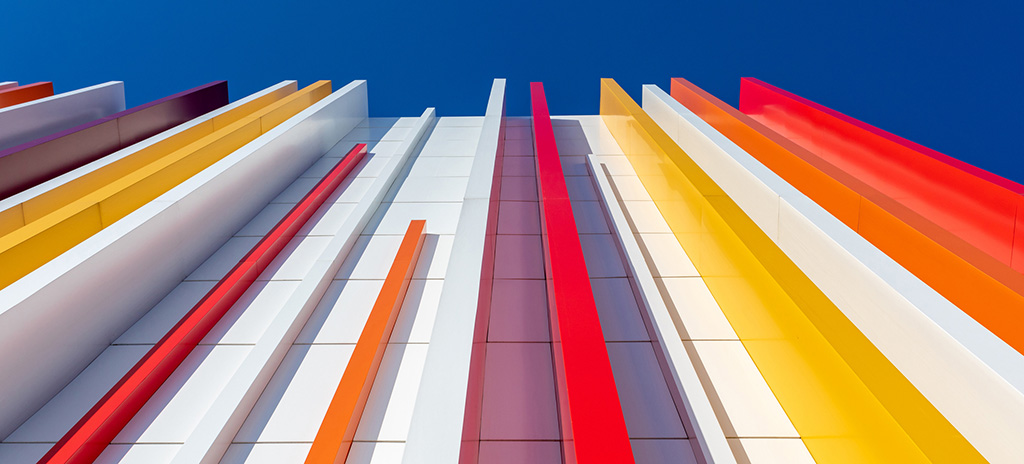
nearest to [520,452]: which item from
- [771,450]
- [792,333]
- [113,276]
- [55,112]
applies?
[771,450]

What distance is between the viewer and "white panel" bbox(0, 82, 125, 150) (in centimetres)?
425

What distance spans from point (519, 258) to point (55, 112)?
379cm

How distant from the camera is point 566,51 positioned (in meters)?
8.42

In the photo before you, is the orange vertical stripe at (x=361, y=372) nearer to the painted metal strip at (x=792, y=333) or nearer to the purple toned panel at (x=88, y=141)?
the painted metal strip at (x=792, y=333)

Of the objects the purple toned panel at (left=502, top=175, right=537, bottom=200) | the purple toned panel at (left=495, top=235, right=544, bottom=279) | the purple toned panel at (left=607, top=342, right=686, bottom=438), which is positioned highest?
the purple toned panel at (left=502, top=175, right=537, bottom=200)

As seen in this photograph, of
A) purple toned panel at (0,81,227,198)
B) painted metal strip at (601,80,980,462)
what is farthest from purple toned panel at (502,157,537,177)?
purple toned panel at (0,81,227,198)

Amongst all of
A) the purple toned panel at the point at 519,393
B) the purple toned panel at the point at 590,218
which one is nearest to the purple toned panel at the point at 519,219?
the purple toned panel at the point at 590,218

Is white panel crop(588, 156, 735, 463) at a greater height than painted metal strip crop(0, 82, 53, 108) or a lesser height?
lesser

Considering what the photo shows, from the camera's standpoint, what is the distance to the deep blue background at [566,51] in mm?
8062

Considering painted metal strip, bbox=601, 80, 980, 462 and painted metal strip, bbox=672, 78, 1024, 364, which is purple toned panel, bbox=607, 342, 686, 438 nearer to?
painted metal strip, bbox=601, 80, 980, 462

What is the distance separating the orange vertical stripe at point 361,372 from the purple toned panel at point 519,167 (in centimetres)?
157

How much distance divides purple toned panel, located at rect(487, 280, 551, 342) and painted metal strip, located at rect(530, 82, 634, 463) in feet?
0.22

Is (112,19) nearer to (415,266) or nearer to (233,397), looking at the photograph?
(415,266)

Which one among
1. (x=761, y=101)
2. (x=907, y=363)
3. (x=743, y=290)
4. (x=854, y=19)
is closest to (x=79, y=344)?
(x=743, y=290)
